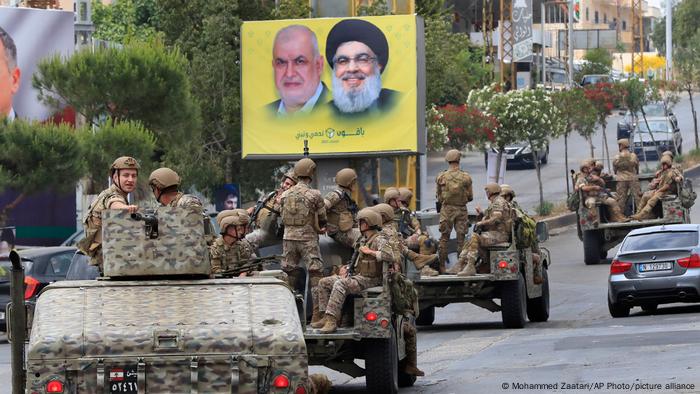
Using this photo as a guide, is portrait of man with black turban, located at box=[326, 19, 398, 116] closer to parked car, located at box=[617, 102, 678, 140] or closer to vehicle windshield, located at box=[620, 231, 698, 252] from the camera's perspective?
vehicle windshield, located at box=[620, 231, 698, 252]

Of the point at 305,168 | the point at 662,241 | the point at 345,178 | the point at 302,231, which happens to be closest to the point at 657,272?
the point at 662,241

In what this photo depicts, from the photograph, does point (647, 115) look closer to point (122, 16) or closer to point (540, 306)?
point (122, 16)

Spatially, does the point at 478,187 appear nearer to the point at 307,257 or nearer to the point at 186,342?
the point at 307,257

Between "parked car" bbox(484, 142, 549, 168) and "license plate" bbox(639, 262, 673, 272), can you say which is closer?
"license plate" bbox(639, 262, 673, 272)

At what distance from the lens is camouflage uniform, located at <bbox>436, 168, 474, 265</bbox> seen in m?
22.7

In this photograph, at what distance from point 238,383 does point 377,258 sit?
4.33m

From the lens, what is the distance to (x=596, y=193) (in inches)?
1265

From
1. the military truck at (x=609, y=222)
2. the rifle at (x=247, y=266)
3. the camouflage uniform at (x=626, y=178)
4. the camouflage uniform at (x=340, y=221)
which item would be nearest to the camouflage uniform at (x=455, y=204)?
the camouflage uniform at (x=340, y=221)

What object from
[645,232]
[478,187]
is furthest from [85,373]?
[478,187]

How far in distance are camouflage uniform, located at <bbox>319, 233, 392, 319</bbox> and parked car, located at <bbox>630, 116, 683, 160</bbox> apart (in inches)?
1656

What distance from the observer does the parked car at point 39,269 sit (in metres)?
25.2

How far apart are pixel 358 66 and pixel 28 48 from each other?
820cm

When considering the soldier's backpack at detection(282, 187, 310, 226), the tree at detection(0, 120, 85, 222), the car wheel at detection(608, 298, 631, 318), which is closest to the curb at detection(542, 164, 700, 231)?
the tree at detection(0, 120, 85, 222)

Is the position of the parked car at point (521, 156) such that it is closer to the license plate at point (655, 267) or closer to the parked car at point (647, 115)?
the parked car at point (647, 115)
